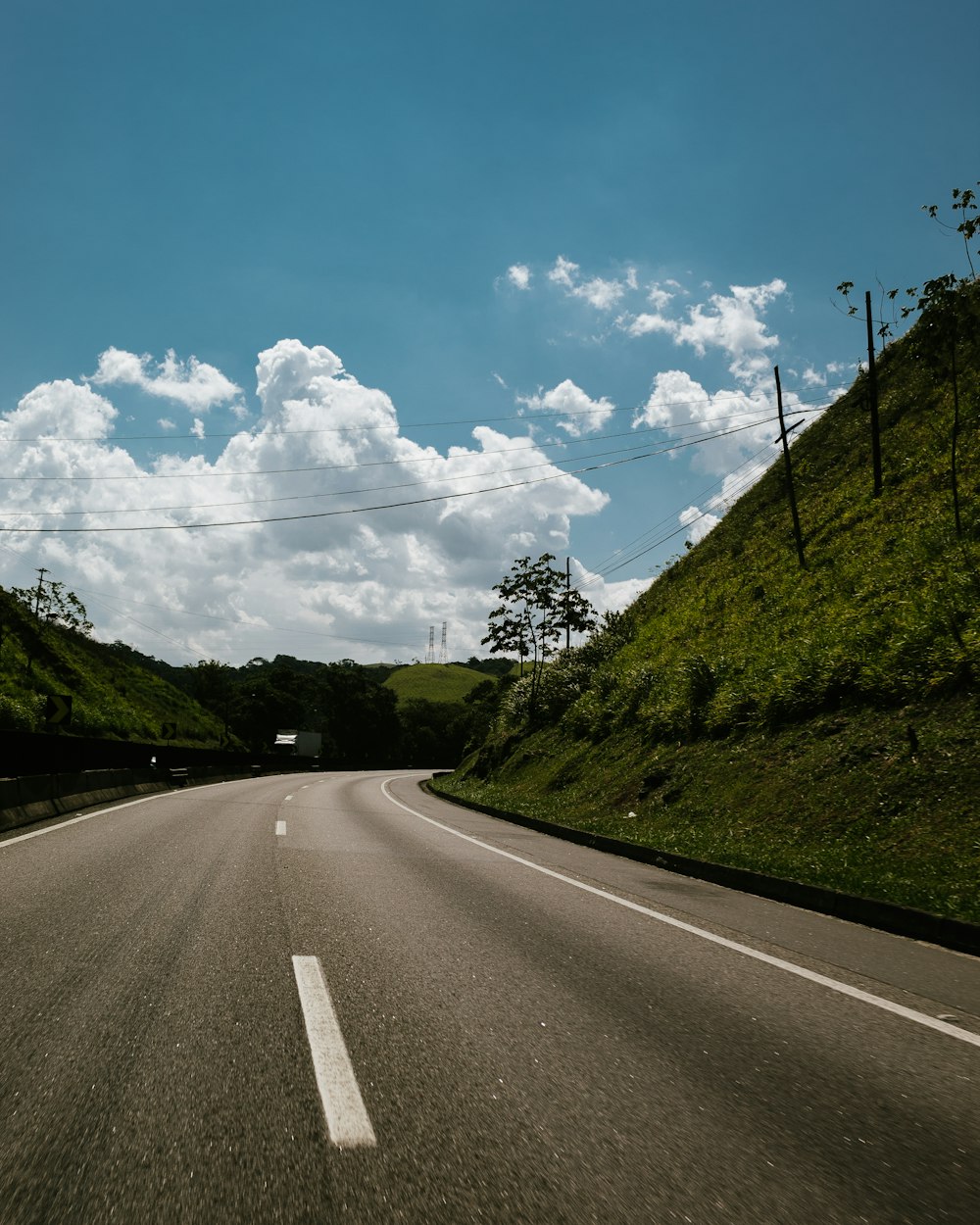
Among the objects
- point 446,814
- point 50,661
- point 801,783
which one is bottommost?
point 446,814

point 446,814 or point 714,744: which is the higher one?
point 714,744

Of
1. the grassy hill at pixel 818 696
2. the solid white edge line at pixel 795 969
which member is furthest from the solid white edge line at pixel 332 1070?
the grassy hill at pixel 818 696

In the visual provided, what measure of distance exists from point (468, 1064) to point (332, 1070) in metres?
0.64

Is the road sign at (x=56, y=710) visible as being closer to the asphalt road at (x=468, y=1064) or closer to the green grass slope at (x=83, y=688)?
the green grass slope at (x=83, y=688)

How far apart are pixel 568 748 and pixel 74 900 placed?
21.1 meters

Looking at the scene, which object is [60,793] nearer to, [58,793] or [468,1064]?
[58,793]

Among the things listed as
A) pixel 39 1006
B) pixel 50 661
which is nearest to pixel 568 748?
pixel 39 1006

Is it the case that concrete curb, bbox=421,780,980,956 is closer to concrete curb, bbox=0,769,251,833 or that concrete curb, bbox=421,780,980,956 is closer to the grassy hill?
the grassy hill

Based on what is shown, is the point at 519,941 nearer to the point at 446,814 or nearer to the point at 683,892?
the point at 683,892

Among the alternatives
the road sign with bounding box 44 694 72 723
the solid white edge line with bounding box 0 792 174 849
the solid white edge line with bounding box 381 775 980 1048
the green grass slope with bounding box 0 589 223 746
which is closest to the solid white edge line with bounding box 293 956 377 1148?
the solid white edge line with bounding box 381 775 980 1048

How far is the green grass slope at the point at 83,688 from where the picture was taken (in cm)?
4400

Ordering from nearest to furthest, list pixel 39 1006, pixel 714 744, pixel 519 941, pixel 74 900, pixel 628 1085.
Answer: pixel 628 1085, pixel 39 1006, pixel 519 941, pixel 74 900, pixel 714 744

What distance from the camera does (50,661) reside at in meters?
58.2

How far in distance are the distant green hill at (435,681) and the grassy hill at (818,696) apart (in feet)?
408
